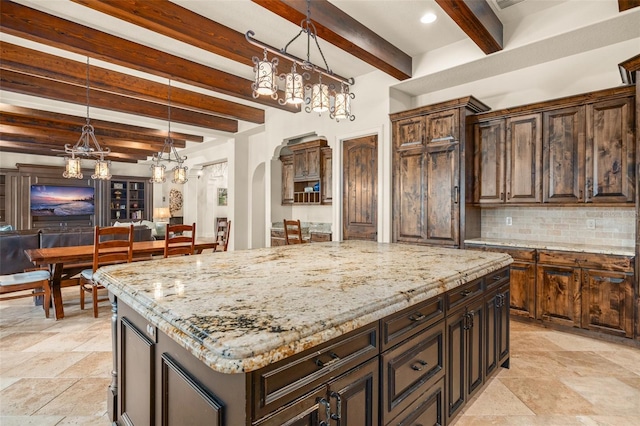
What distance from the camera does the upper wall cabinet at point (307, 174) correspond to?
5.89m

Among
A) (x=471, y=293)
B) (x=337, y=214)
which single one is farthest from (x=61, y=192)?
(x=471, y=293)

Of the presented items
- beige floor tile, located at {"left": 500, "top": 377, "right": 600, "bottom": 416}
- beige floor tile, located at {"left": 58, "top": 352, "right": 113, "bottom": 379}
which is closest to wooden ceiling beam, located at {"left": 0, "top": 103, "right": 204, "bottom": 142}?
beige floor tile, located at {"left": 58, "top": 352, "right": 113, "bottom": 379}

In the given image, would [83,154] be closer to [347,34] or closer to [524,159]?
[347,34]

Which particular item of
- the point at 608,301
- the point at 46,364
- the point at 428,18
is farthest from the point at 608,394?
the point at 46,364

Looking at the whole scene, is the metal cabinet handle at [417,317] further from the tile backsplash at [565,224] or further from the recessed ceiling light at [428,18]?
the tile backsplash at [565,224]

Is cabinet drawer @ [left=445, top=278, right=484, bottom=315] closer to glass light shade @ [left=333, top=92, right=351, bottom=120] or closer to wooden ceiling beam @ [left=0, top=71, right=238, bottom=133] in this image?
glass light shade @ [left=333, top=92, right=351, bottom=120]

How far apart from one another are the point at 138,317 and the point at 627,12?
13.9 feet

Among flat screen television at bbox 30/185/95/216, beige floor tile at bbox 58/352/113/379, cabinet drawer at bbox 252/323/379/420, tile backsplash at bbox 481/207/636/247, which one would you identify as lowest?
beige floor tile at bbox 58/352/113/379

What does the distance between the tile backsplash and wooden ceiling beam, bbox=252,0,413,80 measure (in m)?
2.18

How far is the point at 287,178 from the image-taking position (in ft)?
21.6

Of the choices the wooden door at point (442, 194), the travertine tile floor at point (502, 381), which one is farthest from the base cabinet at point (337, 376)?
the wooden door at point (442, 194)

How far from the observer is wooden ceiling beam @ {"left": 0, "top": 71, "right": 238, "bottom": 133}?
14.8ft

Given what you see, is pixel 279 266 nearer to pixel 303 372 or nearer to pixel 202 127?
pixel 303 372

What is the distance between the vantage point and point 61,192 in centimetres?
1015
